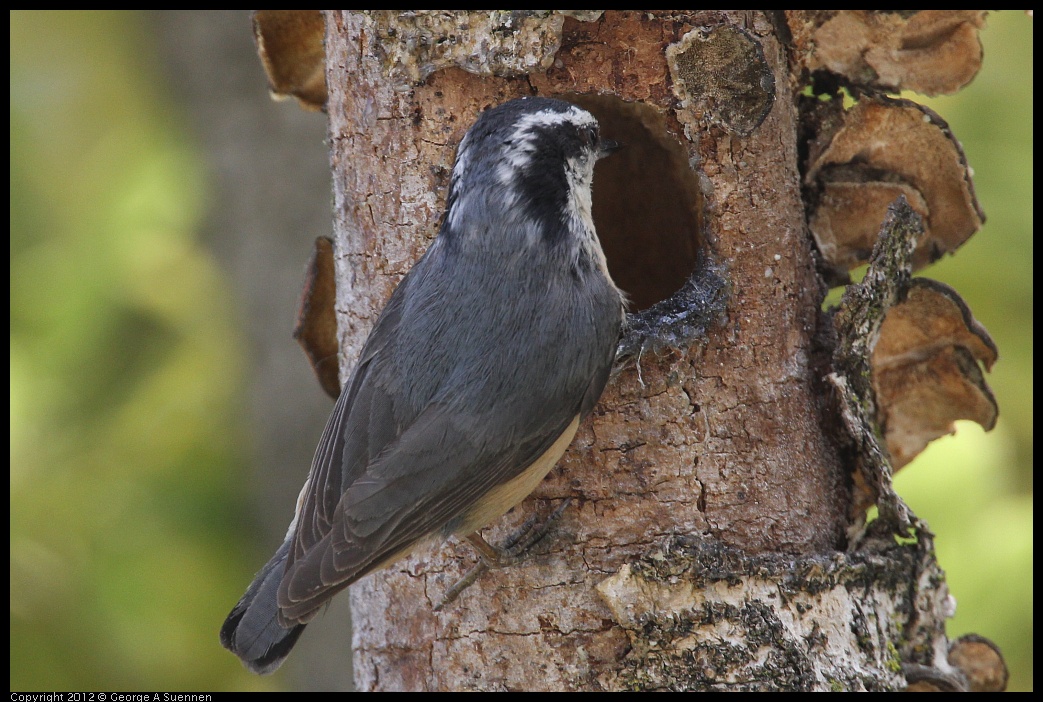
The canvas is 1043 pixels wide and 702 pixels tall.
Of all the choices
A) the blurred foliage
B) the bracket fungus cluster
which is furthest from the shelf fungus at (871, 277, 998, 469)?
the blurred foliage

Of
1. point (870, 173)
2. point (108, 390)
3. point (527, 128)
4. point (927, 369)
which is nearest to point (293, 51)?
point (527, 128)

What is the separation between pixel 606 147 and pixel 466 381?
2.52ft

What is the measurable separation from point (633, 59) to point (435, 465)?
3.44ft

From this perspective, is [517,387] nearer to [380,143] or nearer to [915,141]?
[380,143]

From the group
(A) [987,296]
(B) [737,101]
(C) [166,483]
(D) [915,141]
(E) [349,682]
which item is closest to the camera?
(B) [737,101]

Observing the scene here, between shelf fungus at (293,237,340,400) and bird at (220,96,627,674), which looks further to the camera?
shelf fungus at (293,237,340,400)

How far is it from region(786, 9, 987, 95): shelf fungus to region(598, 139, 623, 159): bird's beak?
0.51 meters

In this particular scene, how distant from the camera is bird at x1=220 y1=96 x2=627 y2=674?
2.22m

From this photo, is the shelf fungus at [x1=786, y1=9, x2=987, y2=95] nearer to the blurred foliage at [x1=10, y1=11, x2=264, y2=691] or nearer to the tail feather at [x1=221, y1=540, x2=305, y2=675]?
the tail feather at [x1=221, y1=540, x2=305, y2=675]

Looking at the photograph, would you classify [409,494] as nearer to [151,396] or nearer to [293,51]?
[293,51]

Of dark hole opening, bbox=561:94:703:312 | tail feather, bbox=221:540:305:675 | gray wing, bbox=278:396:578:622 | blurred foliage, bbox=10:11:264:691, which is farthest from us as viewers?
blurred foliage, bbox=10:11:264:691

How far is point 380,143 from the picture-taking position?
2.48 meters

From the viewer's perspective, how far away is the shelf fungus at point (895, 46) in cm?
259
